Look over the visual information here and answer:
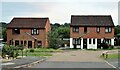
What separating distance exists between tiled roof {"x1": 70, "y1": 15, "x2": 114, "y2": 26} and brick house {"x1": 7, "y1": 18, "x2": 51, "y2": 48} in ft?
20.8

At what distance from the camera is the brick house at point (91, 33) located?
215 feet

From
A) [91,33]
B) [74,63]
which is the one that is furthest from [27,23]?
[74,63]

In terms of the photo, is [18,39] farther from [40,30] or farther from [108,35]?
[108,35]

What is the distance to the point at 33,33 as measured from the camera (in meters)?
67.0

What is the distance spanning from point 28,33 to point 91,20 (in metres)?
13.7

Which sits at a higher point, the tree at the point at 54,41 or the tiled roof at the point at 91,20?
the tiled roof at the point at 91,20

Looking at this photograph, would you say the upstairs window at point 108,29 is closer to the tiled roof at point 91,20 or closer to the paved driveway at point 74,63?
the tiled roof at point 91,20

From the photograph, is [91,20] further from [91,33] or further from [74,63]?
[74,63]

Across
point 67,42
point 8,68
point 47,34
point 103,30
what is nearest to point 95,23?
point 103,30

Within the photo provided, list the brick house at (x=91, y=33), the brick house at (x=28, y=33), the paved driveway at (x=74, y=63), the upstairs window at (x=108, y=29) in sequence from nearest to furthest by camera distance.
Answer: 1. the paved driveway at (x=74, y=63)
2. the brick house at (x=91, y=33)
3. the brick house at (x=28, y=33)
4. the upstairs window at (x=108, y=29)

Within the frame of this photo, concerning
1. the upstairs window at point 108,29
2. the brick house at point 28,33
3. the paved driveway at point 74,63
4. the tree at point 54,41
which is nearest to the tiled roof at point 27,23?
the brick house at point 28,33

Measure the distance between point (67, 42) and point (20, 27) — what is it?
17.5 metres

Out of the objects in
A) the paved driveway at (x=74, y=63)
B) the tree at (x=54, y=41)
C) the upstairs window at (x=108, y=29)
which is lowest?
the paved driveway at (x=74, y=63)

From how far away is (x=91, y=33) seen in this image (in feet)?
215
